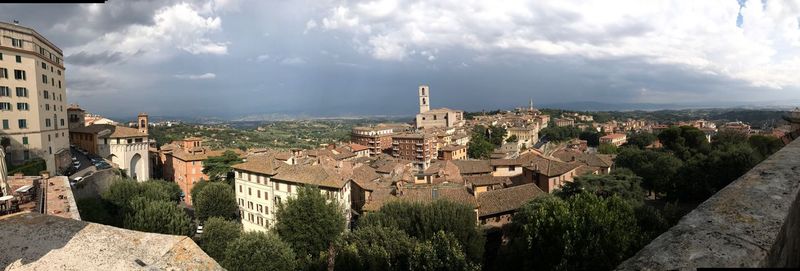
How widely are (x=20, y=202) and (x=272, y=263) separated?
14.1 metres

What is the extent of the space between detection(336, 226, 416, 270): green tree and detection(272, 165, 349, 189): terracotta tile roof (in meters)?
14.9

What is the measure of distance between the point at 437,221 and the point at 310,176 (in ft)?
57.8

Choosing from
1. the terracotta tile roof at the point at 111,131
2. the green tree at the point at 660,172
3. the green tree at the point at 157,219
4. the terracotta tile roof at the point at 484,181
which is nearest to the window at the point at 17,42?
the terracotta tile roof at the point at 111,131

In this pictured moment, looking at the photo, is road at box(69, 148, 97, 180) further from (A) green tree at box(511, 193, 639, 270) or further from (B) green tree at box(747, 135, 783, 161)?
(B) green tree at box(747, 135, 783, 161)

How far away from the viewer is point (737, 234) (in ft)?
8.79

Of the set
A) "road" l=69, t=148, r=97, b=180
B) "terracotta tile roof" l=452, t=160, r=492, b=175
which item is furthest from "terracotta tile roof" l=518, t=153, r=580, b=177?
"road" l=69, t=148, r=97, b=180

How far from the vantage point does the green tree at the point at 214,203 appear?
3909cm

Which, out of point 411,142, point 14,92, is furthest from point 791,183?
point 411,142

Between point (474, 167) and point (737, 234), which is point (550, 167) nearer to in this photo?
point (474, 167)

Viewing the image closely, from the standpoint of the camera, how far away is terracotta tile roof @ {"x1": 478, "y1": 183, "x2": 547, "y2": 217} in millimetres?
34219

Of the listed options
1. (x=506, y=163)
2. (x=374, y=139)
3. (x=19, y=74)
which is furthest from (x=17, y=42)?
(x=374, y=139)

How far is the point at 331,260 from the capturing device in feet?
71.9

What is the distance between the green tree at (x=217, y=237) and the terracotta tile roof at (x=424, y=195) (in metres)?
11.3

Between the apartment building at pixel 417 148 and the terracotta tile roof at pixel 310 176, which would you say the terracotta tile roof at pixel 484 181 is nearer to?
the terracotta tile roof at pixel 310 176
